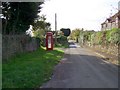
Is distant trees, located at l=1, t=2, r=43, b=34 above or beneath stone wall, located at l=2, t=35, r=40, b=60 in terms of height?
above

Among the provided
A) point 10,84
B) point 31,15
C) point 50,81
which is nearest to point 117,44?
point 31,15

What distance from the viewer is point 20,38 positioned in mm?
28891

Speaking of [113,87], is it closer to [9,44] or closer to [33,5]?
[9,44]

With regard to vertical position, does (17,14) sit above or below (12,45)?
above

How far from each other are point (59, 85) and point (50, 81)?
4.19ft

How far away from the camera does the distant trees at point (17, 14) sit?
28625 millimetres

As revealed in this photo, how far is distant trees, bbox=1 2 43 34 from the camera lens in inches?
1127

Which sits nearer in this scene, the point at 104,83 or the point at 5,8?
the point at 104,83

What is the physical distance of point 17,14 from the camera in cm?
2927

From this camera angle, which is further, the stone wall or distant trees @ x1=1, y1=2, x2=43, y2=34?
distant trees @ x1=1, y1=2, x2=43, y2=34

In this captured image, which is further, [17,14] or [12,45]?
[17,14]

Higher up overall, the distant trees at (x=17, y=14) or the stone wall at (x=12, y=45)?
the distant trees at (x=17, y=14)

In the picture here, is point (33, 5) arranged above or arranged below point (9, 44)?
above

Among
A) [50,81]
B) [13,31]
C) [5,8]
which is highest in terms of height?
[5,8]
